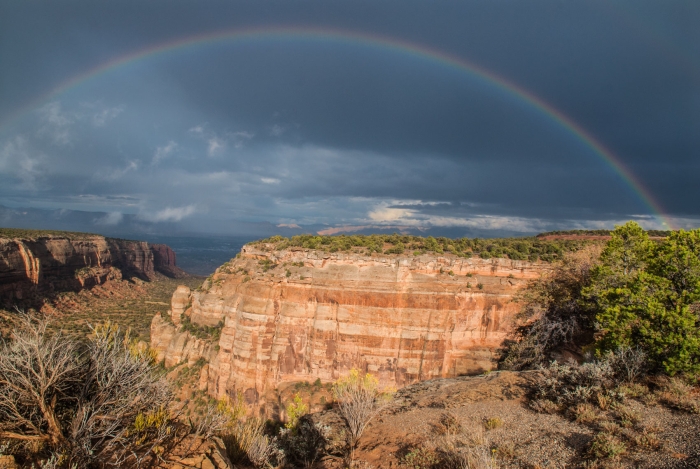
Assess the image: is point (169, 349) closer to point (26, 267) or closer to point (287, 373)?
point (287, 373)

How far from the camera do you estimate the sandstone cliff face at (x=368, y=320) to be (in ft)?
92.0

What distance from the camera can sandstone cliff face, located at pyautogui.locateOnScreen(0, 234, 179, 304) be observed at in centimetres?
6259

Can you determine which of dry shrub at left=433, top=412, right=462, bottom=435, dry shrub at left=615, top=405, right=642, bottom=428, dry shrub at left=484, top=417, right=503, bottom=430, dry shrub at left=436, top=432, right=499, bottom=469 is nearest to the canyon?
dry shrub at left=433, top=412, right=462, bottom=435

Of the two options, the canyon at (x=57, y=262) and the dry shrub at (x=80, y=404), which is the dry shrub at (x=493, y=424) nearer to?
the dry shrub at (x=80, y=404)

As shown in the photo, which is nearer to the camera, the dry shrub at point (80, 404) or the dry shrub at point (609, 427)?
the dry shrub at point (80, 404)

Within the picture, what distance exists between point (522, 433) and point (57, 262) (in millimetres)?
97168

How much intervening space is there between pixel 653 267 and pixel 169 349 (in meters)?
38.9

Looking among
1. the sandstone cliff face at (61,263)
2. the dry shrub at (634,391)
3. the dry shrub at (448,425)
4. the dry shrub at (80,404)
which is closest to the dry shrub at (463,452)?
the dry shrub at (448,425)

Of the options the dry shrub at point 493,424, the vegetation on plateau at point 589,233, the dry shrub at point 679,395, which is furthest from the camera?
the vegetation on plateau at point 589,233

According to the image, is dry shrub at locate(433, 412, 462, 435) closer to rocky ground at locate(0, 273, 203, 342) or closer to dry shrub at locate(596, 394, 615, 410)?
dry shrub at locate(596, 394, 615, 410)

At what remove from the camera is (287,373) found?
2959 cm

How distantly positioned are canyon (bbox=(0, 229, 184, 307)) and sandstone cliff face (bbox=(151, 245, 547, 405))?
52.4 m

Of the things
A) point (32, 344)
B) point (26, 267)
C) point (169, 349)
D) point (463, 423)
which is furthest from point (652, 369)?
point (26, 267)

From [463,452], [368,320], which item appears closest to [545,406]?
[463,452]
